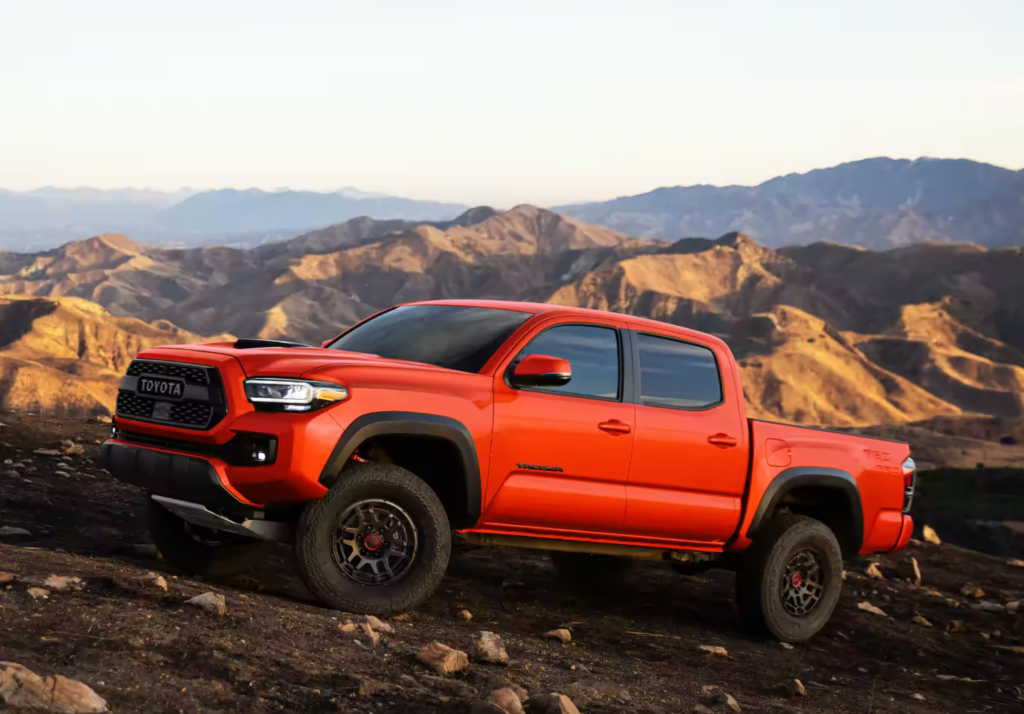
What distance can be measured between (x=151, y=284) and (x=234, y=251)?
51.0ft

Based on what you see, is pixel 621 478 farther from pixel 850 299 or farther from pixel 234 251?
pixel 234 251

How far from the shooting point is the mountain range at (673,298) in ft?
237

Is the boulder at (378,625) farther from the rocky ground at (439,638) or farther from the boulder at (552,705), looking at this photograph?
the boulder at (552,705)

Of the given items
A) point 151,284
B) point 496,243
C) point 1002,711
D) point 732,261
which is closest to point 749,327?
point 732,261

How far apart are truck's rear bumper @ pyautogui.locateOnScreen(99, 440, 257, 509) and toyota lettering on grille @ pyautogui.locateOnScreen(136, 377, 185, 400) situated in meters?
0.29

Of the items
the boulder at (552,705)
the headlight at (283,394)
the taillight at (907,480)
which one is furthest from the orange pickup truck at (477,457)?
the boulder at (552,705)

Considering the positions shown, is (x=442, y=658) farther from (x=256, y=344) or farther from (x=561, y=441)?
(x=256, y=344)

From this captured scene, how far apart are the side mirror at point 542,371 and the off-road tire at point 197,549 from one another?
2054 millimetres

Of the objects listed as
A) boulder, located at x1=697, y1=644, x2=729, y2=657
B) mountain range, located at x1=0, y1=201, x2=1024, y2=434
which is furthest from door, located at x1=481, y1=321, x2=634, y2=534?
mountain range, located at x1=0, y1=201, x2=1024, y2=434

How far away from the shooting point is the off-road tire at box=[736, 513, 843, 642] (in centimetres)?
725

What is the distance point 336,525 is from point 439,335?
1.41 m

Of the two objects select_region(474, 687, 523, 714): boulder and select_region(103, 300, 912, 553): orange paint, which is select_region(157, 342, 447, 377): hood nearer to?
select_region(103, 300, 912, 553): orange paint

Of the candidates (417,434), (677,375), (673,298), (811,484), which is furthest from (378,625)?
(673,298)

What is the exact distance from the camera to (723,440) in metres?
6.88
